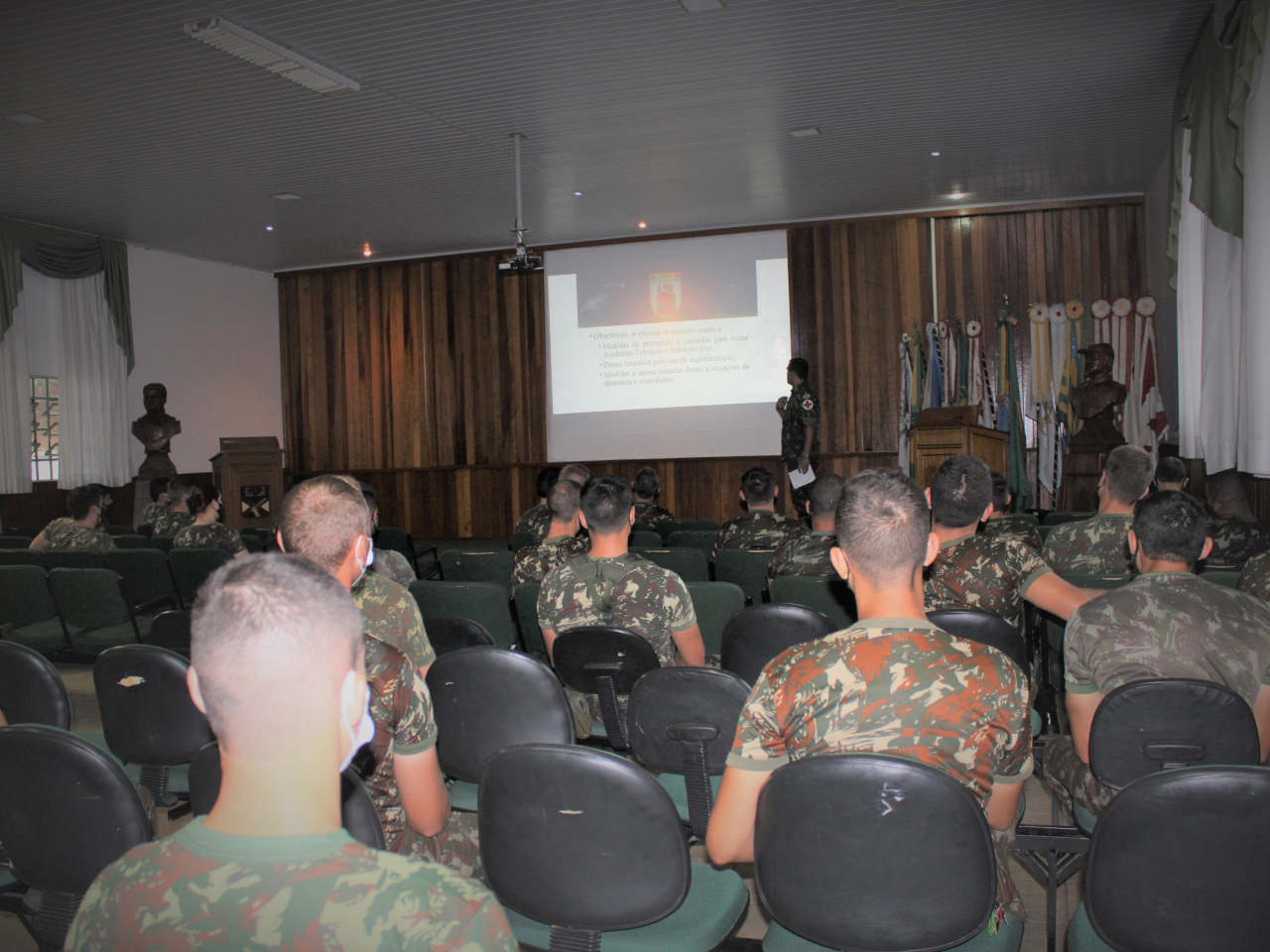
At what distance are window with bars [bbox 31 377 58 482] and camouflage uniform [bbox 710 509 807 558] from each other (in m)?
8.93

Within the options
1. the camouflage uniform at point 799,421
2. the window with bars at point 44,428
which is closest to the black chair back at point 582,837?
the camouflage uniform at point 799,421

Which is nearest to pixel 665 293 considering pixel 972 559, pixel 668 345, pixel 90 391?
pixel 668 345

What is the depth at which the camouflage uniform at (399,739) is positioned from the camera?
1.87 meters

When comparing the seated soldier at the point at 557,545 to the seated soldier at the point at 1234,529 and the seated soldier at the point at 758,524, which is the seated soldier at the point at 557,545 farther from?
the seated soldier at the point at 1234,529

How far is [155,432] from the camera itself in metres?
11.0

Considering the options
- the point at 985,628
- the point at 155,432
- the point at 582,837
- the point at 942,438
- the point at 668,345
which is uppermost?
the point at 668,345

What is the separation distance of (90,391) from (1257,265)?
11.6 meters

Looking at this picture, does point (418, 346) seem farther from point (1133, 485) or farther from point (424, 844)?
point (424, 844)

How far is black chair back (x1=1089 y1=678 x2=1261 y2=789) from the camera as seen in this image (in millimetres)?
2006

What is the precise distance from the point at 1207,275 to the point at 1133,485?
315cm

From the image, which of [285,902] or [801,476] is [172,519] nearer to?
[801,476]

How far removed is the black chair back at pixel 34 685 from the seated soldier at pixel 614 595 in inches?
59.7

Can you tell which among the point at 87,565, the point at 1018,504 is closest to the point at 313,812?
the point at 87,565

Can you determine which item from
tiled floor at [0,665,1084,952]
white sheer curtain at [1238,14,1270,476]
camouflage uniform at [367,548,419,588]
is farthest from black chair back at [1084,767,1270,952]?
white sheer curtain at [1238,14,1270,476]
